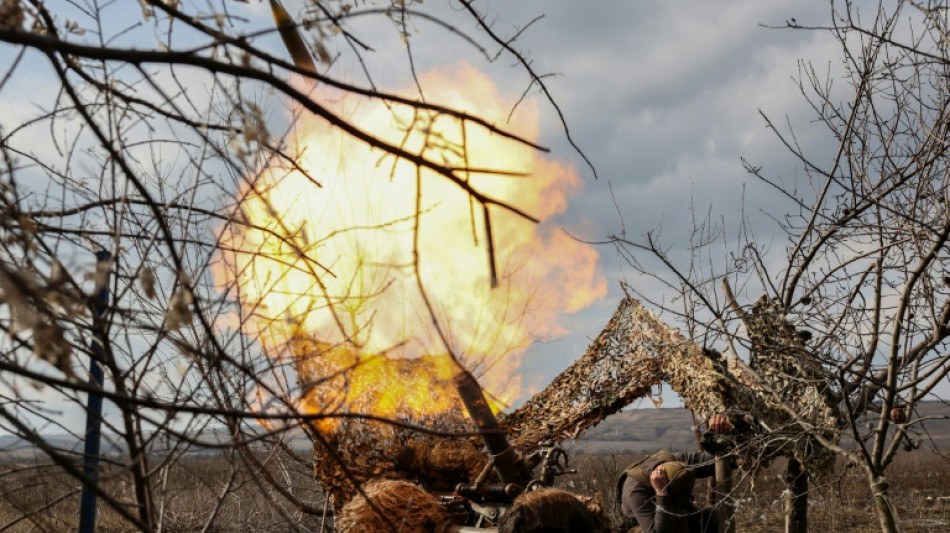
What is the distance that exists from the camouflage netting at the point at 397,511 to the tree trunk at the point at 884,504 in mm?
3638

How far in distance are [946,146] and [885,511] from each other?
2773 millimetres

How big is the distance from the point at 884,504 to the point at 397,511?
389cm

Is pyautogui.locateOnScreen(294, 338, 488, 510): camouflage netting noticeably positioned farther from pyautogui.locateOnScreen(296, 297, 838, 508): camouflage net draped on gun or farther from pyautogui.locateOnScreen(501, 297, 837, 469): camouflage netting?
pyautogui.locateOnScreen(501, 297, 837, 469): camouflage netting

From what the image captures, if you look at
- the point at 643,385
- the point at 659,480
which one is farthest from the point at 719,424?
the point at 643,385

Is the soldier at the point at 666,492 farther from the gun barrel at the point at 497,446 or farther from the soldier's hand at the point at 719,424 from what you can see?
the gun barrel at the point at 497,446

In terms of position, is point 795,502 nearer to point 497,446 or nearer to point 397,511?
point 497,446

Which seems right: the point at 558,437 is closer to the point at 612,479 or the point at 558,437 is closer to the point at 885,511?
the point at 885,511

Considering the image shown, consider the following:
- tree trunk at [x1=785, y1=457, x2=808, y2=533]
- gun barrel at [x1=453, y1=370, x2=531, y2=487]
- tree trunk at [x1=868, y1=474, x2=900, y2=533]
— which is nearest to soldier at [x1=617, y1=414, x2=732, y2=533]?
tree trunk at [x1=785, y1=457, x2=808, y2=533]

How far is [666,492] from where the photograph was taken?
25.0 ft

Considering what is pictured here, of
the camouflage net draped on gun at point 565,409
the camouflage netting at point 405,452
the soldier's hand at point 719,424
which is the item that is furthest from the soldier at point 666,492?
the camouflage netting at point 405,452

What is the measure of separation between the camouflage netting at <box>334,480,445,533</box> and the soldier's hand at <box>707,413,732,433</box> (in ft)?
8.42

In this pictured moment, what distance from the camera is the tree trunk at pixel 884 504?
5652mm

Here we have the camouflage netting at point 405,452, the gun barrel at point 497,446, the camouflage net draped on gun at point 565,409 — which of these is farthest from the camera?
the camouflage netting at point 405,452

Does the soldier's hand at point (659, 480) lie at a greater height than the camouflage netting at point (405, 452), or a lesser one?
lesser
